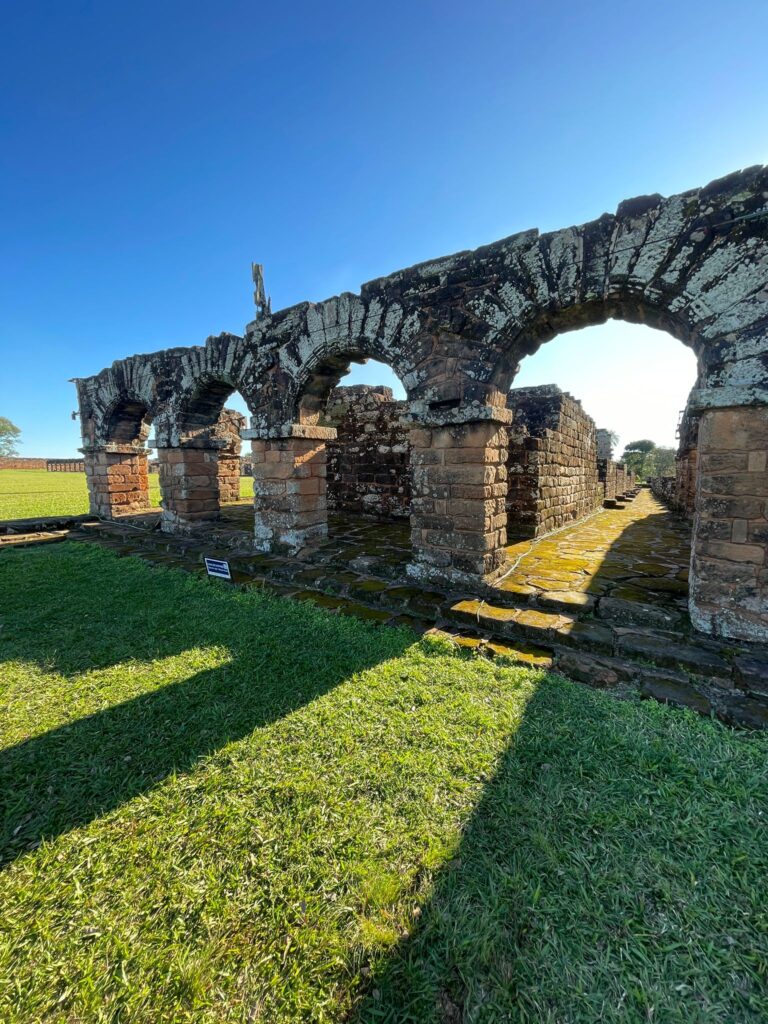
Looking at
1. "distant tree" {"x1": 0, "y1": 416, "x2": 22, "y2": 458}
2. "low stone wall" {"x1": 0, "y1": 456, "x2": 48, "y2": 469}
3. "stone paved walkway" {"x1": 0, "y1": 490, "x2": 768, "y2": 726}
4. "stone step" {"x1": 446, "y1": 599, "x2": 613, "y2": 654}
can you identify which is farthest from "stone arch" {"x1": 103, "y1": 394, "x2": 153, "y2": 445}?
"distant tree" {"x1": 0, "y1": 416, "x2": 22, "y2": 458}

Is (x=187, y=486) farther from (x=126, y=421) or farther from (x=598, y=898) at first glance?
(x=598, y=898)

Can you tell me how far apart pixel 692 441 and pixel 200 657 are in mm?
10745

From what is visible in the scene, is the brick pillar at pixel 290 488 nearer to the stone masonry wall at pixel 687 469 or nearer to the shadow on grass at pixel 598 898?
the shadow on grass at pixel 598 898

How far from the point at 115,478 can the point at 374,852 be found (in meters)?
10.8

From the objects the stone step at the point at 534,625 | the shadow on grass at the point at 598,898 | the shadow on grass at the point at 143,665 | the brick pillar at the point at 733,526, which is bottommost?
the shadow on grass at the point at 598,898

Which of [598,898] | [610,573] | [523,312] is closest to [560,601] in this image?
[610,573]

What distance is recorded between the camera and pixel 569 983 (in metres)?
1.37

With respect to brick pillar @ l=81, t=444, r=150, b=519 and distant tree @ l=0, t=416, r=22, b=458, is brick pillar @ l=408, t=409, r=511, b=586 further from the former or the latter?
distant tree @ l=0, t=416, r=22, b=458

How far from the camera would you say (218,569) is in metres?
5.51

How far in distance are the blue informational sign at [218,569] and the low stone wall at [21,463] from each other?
4374 cm

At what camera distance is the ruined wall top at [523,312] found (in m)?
3.34

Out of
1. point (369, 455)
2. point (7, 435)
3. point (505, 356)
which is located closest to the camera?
point (505, 356)

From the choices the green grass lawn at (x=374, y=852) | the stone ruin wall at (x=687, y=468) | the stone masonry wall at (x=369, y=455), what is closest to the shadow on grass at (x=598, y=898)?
the green grass lawn at (x=374, y=852)

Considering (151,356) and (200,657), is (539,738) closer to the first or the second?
(200,657)
